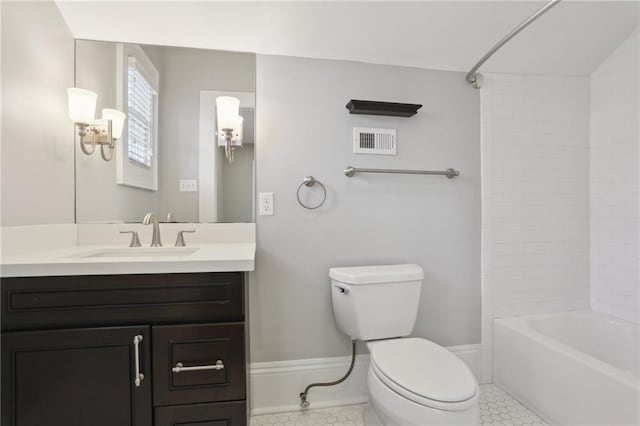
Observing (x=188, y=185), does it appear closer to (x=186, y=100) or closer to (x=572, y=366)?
(x=186, y=100)

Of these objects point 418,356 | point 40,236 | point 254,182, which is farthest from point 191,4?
point 418,356

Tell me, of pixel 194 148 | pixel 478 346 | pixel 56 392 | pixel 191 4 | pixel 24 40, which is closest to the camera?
pixel 56 392

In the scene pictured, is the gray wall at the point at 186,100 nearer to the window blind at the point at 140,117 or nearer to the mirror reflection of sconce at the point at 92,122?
A: the window blind at the point at 140,117

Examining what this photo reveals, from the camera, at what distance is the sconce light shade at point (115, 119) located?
60.2 inches

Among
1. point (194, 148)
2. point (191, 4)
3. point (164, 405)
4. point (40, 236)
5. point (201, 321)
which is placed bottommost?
point (164, 405)

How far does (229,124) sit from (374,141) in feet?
2.48

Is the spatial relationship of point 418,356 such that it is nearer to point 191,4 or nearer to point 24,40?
point 191,4

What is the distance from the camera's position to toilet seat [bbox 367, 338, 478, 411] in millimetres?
1059

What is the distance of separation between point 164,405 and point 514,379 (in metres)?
1.71

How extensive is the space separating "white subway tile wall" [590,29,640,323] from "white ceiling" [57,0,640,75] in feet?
0.59

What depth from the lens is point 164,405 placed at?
1054mm

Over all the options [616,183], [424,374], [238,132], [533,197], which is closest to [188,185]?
[238,132]

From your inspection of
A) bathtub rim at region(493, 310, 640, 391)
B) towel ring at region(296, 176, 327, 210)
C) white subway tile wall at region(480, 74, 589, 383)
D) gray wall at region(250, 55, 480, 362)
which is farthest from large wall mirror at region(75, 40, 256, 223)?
bathtub rim at region(493, 310, 640, 391)

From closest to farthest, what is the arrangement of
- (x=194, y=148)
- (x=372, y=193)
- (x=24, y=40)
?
(x=24, y=40) < (x=194, y=148) < (x=372, y=193)
